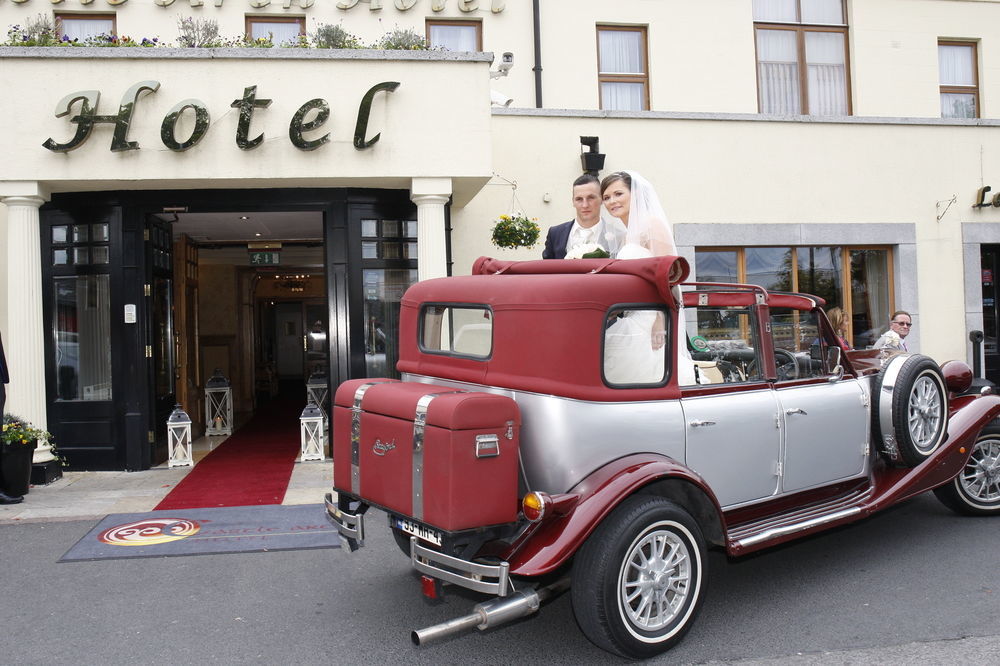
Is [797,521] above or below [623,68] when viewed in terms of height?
below

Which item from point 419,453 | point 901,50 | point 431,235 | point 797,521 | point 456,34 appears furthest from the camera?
point 901,50

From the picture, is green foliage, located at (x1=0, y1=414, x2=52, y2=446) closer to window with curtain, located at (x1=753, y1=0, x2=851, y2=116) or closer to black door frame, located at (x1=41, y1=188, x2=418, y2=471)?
black door frame, located at (x1=41, y1=188, x2=418, y2=471)

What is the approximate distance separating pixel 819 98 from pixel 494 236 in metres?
5.74

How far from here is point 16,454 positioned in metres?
6.98

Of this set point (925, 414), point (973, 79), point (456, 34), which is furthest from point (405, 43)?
point (973, 79)

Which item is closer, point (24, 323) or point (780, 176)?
point (24, 323)

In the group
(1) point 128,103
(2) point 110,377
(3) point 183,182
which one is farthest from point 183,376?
(1) point 128,103

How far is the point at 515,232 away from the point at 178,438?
4380mm

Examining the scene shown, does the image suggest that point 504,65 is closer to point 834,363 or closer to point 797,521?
point 834,363

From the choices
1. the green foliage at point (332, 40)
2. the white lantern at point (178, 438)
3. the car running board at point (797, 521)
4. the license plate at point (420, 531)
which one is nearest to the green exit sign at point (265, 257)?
the white lantern at point (178, 438)

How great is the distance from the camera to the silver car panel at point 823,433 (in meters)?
4.39

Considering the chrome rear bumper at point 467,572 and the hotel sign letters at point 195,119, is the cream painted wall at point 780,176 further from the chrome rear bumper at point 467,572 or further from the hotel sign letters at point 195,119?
the chrome rear bumper at point 467,572

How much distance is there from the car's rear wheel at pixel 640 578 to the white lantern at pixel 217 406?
913 cm

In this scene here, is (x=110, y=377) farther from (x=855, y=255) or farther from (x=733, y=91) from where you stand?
(x=855, y=255)
